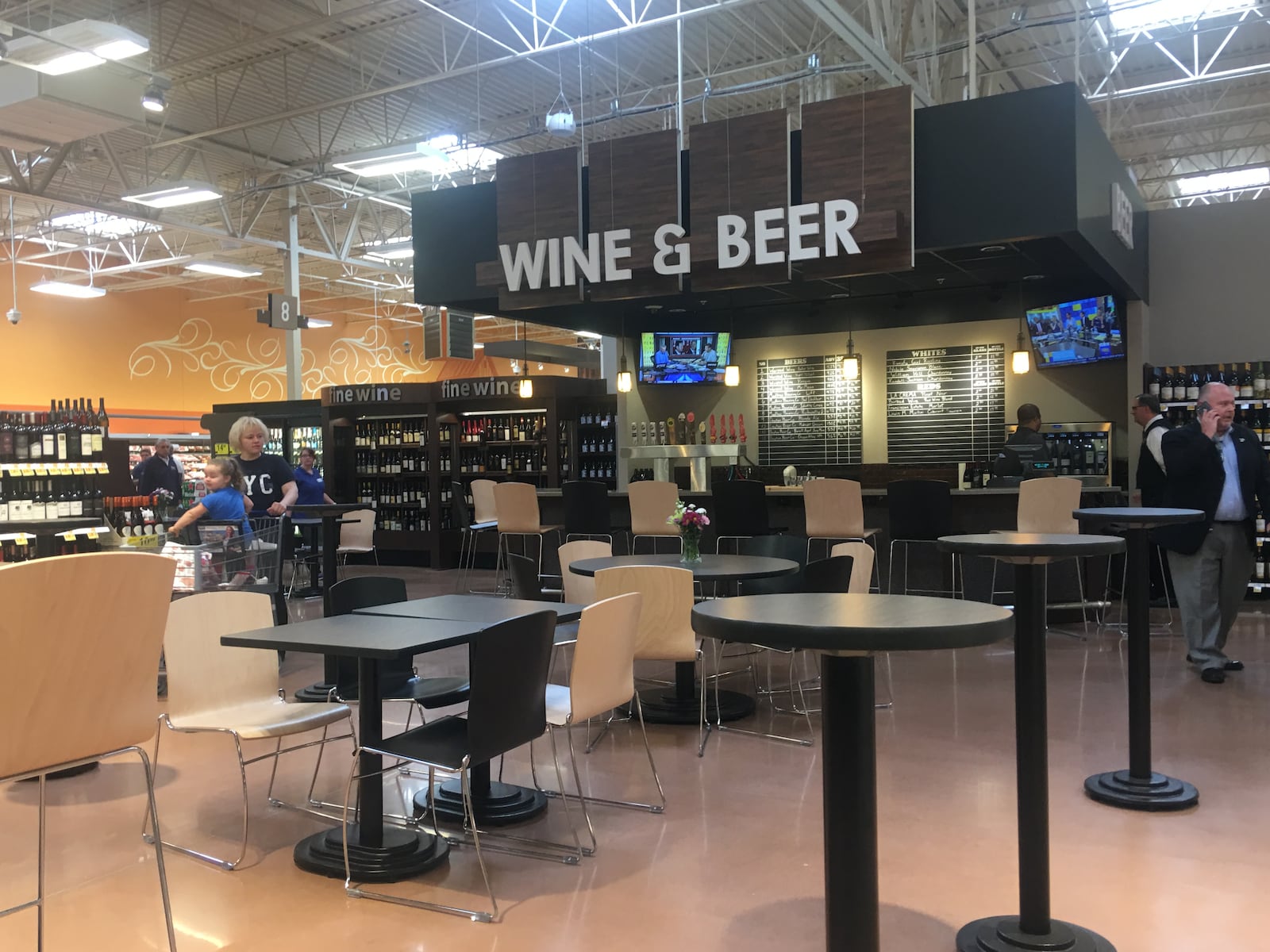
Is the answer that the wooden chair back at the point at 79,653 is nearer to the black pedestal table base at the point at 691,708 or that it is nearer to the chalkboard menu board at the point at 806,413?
the black pedestal table base at the point at 691,708

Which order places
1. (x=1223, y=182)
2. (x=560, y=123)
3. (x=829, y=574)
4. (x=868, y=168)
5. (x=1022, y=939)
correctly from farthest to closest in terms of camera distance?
1. (x=1223, y=182)
2. (x=560, y=123)
3. (x=868, y=168)
4. (x=829, y=574)
5. (x=1022, y=939)

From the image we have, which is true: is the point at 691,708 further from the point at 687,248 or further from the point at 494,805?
the point at 687,248

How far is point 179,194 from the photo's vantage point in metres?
10.9

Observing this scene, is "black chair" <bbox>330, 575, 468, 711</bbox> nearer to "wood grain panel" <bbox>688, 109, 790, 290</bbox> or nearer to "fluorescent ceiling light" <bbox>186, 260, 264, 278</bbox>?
"wood grain panel" <bbox>688, 109, 790, 290</bbox>

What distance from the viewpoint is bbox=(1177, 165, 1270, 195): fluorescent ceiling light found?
15.3 m

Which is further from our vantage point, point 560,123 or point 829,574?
point 560,123

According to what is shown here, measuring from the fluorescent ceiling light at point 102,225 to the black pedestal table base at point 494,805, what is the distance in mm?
14543

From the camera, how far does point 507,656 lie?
3043mm

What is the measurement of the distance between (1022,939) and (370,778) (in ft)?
6.41

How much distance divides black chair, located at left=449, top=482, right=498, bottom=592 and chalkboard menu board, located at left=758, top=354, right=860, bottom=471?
3.30 metres

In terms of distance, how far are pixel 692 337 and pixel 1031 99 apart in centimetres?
503

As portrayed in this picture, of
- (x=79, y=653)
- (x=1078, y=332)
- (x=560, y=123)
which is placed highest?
(x=560, y=123)

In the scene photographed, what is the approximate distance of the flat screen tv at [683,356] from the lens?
11180 millimetres

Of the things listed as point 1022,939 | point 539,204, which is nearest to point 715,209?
point 539,204
